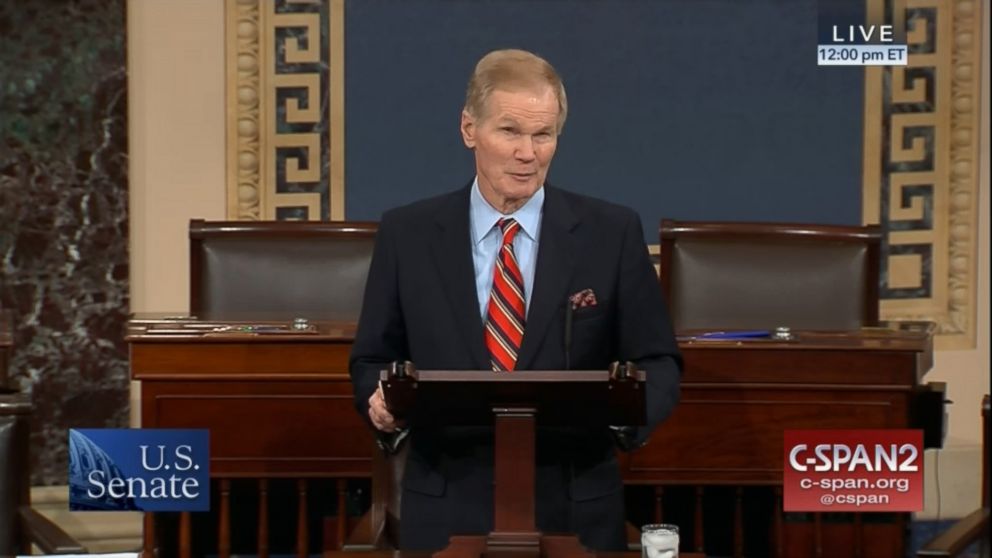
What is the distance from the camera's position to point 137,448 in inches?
129

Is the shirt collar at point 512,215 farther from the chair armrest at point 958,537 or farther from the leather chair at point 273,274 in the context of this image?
the leather chair at point 273,274

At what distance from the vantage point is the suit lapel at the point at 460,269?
9.24 feet

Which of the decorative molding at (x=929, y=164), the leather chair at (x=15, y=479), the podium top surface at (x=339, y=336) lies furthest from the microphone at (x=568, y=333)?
the decorative molding at (x=929, y=164)

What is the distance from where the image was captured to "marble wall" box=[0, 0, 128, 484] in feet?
18.5

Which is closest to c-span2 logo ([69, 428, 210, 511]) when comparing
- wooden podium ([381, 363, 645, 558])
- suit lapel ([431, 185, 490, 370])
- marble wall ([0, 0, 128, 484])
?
suit lapel ([431, 185, 490, 370])

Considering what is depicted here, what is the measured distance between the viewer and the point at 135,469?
3.30 m

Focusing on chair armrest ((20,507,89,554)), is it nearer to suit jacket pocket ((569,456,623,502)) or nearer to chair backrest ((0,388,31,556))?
chair backrest ((0,388,31,556))

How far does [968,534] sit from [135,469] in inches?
64.0

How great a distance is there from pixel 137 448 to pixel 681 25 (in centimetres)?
326

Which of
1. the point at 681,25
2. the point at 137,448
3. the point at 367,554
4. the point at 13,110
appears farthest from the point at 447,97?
the point at 367,554

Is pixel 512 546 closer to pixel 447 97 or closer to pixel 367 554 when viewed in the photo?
pixel 367 554

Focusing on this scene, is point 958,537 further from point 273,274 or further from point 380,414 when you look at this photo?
point 273,274

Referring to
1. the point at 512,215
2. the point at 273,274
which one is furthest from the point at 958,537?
the point at 273,274

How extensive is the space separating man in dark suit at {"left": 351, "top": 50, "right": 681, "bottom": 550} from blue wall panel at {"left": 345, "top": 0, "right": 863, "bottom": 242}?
3.07 metres
